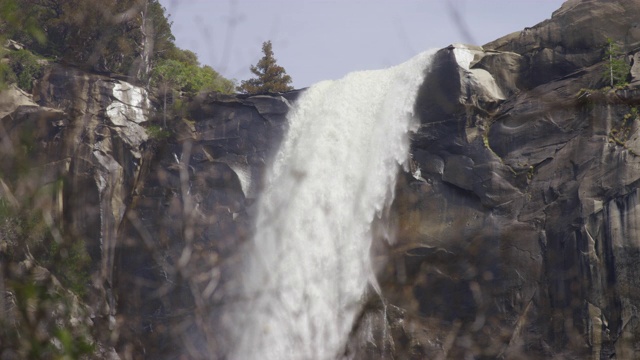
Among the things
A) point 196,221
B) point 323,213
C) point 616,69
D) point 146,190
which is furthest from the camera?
point 146,190

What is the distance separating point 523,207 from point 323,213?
6.26m

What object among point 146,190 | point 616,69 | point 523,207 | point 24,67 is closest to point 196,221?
point 146,190

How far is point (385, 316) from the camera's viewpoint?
79.4ft

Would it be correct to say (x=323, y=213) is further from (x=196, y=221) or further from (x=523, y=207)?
(x=523, y=207)

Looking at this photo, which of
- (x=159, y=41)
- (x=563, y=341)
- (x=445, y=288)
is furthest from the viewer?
(x=159, y=41)

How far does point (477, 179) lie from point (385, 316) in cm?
481

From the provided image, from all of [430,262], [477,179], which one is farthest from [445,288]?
[477,179]

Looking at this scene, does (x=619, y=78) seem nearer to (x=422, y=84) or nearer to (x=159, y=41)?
(x=422, y=84)

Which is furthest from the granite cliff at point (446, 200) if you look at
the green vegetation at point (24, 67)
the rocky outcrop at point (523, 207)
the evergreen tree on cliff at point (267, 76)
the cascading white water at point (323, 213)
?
the evergreen tree on cliff at point (267, 76)

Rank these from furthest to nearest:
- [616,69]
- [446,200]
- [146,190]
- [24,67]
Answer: [24,67] → [146,190] → [446,200] → [616,69]

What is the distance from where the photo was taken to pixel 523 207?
23.7 meters

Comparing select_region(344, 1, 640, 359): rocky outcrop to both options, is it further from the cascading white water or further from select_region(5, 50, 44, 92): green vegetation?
select_region(5, 50, 44, 92): green vegetation

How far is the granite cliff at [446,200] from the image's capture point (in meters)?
22.2

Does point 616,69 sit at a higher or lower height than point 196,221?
higher
